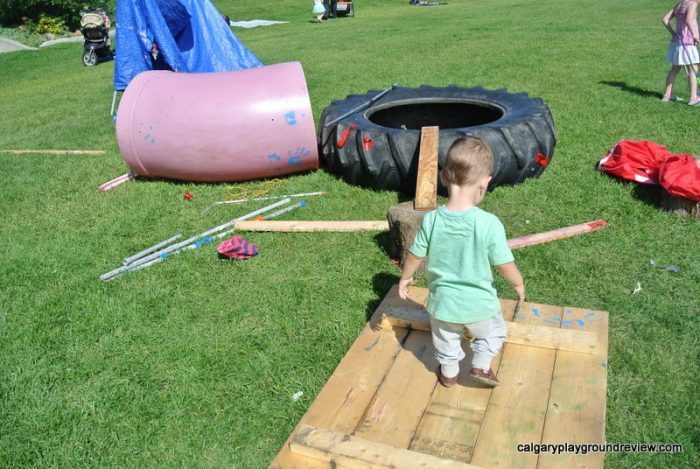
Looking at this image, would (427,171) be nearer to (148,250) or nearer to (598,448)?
(148,250)

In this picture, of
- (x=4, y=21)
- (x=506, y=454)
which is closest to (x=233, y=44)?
(x=506, y=454)

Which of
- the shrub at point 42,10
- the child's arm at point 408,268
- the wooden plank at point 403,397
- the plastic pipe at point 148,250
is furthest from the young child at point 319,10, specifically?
the child's arm at point 408,268

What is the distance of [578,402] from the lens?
9.30ft

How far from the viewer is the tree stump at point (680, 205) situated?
4672mm

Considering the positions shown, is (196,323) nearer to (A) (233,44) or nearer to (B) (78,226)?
(B) (78,226)

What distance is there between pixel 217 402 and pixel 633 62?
34.4 ft

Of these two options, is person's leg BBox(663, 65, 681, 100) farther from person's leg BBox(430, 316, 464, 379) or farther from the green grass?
person's leg BBox(430, 316, 464, 379)

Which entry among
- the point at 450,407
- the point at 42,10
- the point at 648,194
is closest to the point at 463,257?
the point at 450,407

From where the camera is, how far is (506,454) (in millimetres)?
2566

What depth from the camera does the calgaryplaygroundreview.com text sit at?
2.55 metres

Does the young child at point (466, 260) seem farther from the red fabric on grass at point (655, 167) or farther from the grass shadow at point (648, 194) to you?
the grass shadow at point (648, 194)

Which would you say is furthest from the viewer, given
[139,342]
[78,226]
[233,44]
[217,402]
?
[233,44]

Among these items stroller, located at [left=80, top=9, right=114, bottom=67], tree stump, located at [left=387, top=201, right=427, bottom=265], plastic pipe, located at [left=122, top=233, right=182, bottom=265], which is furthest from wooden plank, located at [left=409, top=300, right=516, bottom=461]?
stroller, located at [left=80, top=9, right=114, bottom=67]

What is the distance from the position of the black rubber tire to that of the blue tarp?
158 inches
